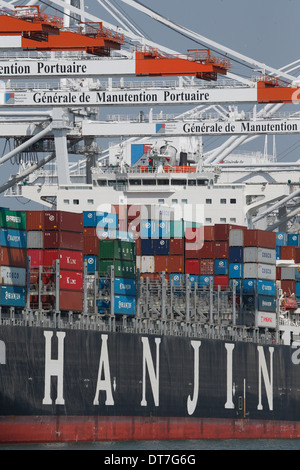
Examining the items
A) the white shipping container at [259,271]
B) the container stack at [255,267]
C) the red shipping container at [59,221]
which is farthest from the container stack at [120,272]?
the white shipping container at [259,271]

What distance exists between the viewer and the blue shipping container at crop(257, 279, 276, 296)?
166 feet

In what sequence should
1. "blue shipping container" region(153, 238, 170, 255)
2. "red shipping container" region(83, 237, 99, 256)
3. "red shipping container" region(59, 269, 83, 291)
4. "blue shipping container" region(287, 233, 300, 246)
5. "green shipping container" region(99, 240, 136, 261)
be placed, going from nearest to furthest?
"red shipping container" region(59, 269, 83, 291) → "green shipping container" region(99, 240, 136, 261) → "red shipping container" region(83, 237, 99, 256) → "blue shipping container" region(153, 238, 170, 255) → "blue shipping container" region(287, 233, 300, 246)

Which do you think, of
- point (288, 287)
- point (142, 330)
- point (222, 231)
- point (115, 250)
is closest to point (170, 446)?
point (142, 330)

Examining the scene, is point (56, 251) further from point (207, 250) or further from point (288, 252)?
point (288, 252)

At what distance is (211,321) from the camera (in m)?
50.4

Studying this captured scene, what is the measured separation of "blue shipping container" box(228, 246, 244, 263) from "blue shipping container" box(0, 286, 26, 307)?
1204cm

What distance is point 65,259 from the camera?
42.3 meters

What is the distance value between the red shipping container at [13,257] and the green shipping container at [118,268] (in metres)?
4.44

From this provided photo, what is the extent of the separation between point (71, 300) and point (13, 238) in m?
3.03

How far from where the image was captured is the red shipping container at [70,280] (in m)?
42.0

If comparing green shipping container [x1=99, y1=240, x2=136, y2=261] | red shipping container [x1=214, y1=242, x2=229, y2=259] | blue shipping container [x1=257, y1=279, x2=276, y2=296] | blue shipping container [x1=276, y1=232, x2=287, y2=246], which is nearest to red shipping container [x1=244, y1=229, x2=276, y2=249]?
red shipping container [x1=214, y1=242, x2=229, y2=259]

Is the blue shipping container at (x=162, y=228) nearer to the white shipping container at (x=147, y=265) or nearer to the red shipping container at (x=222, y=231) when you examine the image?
the white shipping container at (x=147, y=265)

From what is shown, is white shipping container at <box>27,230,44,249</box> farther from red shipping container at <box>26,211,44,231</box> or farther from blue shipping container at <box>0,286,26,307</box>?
blue shipping container at <box>0,286,26,307</box>

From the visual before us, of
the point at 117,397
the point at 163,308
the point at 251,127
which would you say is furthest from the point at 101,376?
the point at 251,127
